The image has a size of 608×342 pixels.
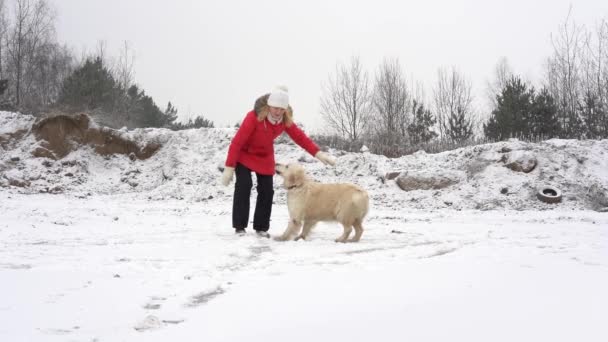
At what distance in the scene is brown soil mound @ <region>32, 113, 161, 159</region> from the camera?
15.3 meters

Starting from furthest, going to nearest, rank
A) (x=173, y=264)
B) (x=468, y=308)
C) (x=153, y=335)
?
(x=173, y=264)
(x=468, y=308)
(x=153, y=335)

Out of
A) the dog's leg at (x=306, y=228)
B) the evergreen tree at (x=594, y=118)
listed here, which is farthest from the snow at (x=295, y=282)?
the evergreen tree at (x=594, y=118)

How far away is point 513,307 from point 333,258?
1686 millimetres

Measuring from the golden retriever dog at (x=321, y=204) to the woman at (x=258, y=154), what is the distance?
466 millimetres

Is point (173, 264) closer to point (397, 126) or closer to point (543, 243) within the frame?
point (543, 243)

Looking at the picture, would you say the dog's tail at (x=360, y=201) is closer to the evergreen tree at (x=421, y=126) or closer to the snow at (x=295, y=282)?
the snow at (x=295, y=282)

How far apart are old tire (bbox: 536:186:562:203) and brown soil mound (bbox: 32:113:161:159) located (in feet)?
39.6

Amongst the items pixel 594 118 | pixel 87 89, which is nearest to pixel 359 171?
pixel 594 118

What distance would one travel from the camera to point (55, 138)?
15.3m

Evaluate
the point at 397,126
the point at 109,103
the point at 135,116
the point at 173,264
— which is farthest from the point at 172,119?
the point at 173,264

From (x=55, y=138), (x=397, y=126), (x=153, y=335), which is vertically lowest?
(x=153, y=335)

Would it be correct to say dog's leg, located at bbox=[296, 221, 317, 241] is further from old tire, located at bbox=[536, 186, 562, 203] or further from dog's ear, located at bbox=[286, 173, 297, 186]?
old tire, located at bbox=[536, 186, 562, 203]

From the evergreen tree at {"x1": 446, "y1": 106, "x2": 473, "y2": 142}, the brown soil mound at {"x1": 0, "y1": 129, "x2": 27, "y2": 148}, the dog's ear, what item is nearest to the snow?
the dog's ear

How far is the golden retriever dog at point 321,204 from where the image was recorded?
4957mm
